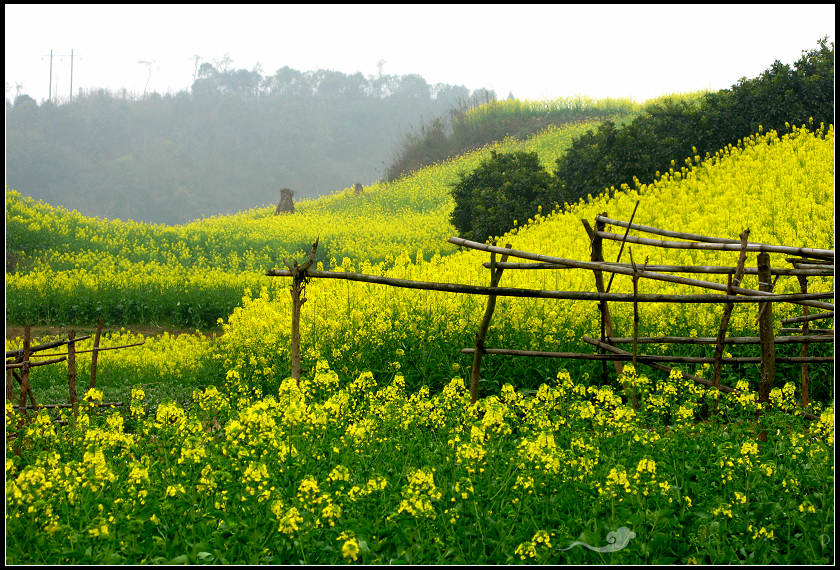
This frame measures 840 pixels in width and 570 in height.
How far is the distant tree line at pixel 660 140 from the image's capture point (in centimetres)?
1355

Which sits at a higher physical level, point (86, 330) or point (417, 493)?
point (417, 493)

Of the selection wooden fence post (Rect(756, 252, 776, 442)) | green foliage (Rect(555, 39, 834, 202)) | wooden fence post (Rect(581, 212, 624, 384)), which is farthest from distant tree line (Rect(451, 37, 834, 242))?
wooden fence post (Rect(756, 252, 776, 442))

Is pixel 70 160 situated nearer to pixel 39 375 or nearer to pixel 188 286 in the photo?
pixel 188 286

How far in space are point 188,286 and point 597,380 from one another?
33.0ft

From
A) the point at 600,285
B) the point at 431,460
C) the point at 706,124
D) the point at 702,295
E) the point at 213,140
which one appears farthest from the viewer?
the point at 213,140

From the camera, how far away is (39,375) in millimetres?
7652

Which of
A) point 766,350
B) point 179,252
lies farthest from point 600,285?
point 179,252

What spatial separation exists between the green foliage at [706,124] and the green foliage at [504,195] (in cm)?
78

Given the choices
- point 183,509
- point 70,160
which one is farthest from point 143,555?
point 70,160

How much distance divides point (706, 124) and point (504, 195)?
504cm

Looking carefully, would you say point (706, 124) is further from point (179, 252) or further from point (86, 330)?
point (179, 252)

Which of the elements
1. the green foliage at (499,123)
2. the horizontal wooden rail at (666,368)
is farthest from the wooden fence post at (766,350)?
the green foliage at (499,123)

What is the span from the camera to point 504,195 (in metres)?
15.0

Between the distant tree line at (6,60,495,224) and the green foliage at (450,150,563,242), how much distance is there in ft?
119
